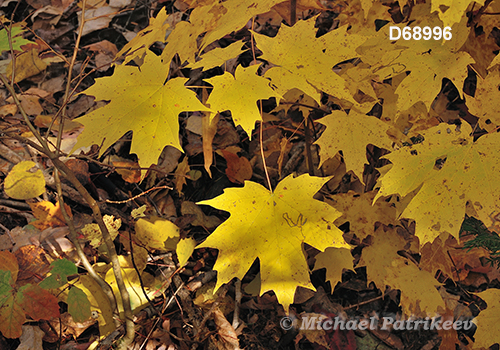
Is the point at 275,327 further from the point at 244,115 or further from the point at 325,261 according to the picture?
the point at 244,115

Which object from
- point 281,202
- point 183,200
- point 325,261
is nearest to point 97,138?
point 281,202

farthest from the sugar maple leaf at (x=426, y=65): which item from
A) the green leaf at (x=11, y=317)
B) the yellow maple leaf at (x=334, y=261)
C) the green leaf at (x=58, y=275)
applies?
the green leaf at (x=11, y=317)

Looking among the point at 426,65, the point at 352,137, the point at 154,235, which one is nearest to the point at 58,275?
the point at 154,235

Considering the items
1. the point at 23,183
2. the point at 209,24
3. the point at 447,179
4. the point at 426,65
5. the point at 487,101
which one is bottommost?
the point at 23,183

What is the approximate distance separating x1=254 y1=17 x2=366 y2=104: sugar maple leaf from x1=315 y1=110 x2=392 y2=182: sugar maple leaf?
0.43 ft

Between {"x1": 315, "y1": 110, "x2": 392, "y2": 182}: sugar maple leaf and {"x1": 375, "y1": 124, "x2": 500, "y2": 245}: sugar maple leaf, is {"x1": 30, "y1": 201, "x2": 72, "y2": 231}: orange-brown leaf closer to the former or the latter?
{"x1": 315, "y1": 110, "x2": 392, "y2": 182}: sugar maple leaf

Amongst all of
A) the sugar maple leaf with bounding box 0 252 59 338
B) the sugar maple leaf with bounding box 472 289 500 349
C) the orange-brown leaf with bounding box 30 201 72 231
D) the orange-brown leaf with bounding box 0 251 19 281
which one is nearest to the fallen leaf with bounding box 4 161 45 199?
the orange-brown leaf with bounding box 30 201 72 231

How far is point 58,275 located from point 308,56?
1027 millimetres

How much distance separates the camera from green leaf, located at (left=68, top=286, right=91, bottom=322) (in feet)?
3.59

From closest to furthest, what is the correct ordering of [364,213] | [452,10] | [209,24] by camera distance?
[452,10] < [209,24] < [364,213]

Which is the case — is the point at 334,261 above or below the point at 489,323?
above

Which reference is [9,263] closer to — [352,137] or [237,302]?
[237,302]

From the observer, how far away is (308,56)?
959 mm

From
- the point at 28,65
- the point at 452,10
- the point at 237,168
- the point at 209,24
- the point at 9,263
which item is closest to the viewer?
the point at 452,10
